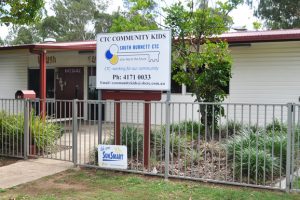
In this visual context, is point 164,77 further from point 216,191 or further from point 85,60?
point 85,60

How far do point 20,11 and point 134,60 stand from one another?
11.2 feet

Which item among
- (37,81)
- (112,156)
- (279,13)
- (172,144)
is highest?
(279,13)

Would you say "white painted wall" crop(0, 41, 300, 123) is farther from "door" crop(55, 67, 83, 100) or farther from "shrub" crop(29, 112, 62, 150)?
"door" crop(55, 67, 83, 100)

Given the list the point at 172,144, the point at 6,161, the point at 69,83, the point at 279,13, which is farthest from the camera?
the point at 279,13

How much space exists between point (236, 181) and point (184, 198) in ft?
4.26

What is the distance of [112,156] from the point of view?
7.97 meters

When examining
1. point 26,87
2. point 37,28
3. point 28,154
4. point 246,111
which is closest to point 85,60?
point 26,87

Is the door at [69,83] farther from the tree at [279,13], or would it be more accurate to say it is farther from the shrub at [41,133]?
the tree at [279,13]

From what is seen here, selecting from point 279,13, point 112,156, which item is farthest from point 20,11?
point 279,13

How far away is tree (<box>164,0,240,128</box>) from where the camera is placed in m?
9.77

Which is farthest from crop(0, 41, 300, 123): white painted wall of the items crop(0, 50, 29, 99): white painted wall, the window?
crop(0, 50, 29, 99): white painted wall

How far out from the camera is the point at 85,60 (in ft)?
56.5

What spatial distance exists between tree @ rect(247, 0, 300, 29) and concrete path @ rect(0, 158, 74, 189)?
33.3m

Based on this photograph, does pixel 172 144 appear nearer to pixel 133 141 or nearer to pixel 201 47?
pixel 133 141
